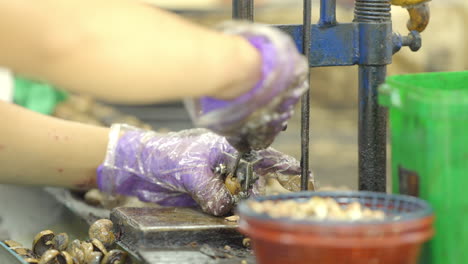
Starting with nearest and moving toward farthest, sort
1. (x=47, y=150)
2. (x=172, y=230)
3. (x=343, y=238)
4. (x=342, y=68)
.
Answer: (x=343, y=238), (x=172, y=230), (x=47, y=150), (x=342, y=68)

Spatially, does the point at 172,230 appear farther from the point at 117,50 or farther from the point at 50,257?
the point at 117,50

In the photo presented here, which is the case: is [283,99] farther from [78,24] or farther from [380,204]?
[78,24]

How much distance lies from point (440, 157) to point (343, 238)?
1.08ft

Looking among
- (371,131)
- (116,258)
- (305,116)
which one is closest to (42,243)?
(116,258)

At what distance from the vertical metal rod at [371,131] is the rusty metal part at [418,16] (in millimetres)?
232

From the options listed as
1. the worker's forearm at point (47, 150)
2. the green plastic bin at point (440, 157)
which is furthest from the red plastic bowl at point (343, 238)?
the worker's forearm at point (47, 150)

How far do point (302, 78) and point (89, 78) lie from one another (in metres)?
0.49

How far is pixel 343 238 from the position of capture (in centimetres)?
149

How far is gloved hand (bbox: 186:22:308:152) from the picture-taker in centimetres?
Answer: 171

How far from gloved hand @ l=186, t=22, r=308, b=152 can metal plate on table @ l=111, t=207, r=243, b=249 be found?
384 millimetres

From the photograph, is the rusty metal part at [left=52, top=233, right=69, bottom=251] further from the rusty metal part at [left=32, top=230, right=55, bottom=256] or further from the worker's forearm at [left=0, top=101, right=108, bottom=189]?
the worker's forearm at [left=0, top=101, right=108, bottom=189]

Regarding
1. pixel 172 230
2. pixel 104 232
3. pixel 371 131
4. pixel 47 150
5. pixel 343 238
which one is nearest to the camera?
pixel 343 238

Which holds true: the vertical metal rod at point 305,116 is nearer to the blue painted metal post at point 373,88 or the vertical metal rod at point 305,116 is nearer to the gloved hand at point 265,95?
the blue painted metal post at point 373,88

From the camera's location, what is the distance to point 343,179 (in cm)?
511
